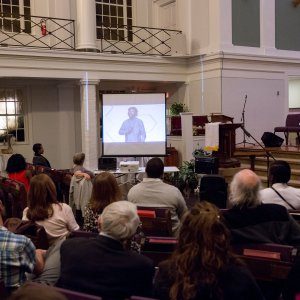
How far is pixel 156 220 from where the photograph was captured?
3.59m

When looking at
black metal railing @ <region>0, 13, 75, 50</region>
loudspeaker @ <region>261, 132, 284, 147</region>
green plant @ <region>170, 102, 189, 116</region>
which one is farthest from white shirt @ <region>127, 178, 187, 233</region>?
green plant @ <region>170, 102, 189, 116</region>

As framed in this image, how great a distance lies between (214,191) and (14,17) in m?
10.2

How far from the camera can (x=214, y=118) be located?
11219mm

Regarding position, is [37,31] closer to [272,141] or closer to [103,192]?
[272,141]

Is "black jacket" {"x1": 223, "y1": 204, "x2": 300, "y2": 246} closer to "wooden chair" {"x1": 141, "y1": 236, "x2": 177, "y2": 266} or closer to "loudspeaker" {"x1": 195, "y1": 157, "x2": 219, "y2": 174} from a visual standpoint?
"wooden chair" {"x1": 141, "y1": 236, "x2": 177, "y2": 266}

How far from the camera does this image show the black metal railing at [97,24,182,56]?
46.0ft

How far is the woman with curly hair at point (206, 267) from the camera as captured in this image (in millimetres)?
1911

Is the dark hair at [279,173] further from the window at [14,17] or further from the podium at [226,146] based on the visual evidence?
the window at [14,17]

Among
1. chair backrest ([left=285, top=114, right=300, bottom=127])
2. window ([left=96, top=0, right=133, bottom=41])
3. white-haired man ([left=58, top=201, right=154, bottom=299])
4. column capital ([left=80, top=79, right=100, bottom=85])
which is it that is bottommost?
white-haired man ([left=58, top=201, right=154, bottom=299])

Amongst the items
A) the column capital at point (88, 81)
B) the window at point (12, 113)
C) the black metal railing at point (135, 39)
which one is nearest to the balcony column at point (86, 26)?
the column capital at point (88, 81)

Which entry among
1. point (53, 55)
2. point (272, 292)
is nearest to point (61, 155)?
point (53, 55)

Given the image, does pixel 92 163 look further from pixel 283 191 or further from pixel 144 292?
pixel 144 292

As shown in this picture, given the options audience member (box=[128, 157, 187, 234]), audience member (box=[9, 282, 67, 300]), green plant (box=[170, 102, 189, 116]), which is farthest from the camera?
green plant (box=[170, 102, 189, 116])

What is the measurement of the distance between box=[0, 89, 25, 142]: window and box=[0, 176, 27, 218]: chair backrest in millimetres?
8517
